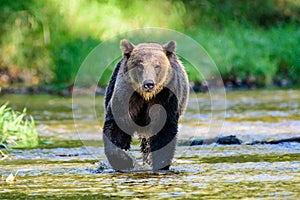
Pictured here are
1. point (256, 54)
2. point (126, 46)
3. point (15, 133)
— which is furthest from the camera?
point (256, 54)

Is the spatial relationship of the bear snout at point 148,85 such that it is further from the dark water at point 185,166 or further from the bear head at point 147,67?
the dark water at point 185,166

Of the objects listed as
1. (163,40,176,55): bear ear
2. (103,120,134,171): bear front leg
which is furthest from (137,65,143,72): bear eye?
(103,120,134,171): bear front leg

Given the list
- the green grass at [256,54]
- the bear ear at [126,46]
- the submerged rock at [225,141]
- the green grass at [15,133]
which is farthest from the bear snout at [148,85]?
the green grass at [256,54]

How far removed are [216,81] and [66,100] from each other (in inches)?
116

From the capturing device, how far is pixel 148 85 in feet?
22.6

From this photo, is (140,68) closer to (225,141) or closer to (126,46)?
(126,46)

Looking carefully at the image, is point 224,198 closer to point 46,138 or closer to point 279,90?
point 46,138

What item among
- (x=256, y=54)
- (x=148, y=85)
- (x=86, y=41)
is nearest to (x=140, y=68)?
(x=148, y=85)

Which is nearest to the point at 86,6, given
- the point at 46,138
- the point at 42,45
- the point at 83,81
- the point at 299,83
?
the point at 42,45

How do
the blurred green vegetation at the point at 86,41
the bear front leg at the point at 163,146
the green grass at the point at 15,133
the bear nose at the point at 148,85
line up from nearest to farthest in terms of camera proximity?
1. the bear nose at the point at 148,85
2. the bear front leg at the point at 163,146
3. the green grass at the point at 15,133
4. the blurred green vegetation at the point at 86,41

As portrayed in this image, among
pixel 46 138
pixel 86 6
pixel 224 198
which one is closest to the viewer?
pixel 224 198

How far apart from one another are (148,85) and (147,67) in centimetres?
20

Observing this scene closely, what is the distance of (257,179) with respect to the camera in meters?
6.62

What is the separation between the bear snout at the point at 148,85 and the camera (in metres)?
6.87
